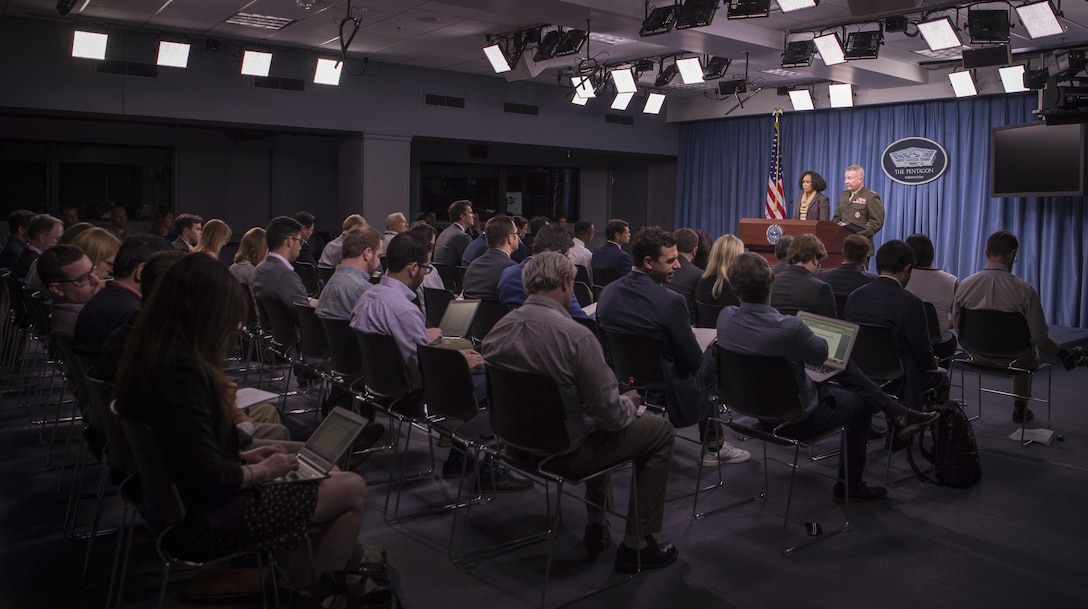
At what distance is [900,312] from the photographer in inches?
176

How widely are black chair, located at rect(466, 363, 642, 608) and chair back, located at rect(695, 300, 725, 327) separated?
8.47ft

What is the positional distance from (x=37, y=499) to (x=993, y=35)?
8186 mm

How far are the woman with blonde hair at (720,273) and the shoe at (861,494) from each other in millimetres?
1737

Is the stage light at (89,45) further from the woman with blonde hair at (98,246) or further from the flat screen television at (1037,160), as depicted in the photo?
→ the flat screen television at (1037,160)

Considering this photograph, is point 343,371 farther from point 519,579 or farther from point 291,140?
Answer: point 291,140

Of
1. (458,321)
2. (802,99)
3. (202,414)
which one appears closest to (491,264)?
(458,321)

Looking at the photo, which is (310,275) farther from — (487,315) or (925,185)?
(925,185)

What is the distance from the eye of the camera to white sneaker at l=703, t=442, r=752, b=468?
15.5 ft

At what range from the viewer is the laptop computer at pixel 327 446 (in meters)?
2.60

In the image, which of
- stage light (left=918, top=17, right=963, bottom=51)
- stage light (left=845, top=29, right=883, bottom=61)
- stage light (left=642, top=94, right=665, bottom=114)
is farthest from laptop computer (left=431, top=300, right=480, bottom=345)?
stage light (left=642, top=94, right=665, bottom=114)

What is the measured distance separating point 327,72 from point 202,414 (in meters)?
8.57

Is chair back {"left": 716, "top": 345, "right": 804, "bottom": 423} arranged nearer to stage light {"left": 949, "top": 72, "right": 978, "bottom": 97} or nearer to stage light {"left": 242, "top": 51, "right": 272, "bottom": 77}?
stage light {"left": 242, "top": 51, "right": 272, "bottom": 77}

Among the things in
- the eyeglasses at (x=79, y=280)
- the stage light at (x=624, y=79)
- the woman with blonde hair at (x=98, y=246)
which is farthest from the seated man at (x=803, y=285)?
the stage light at (x=624, y=79)

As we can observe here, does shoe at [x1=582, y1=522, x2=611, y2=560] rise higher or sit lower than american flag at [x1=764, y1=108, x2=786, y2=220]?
lower
